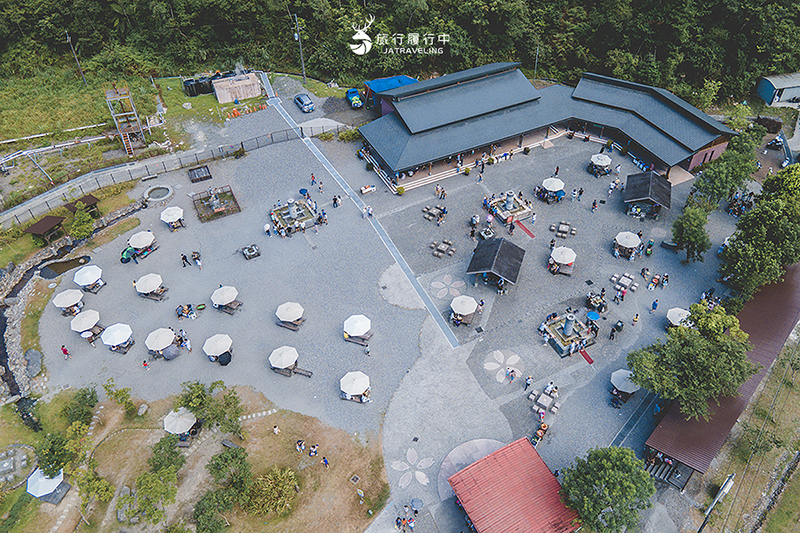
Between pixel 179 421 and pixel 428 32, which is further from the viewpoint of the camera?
pixel 428 32

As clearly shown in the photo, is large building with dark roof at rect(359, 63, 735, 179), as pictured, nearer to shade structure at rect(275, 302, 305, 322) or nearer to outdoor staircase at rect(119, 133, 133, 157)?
shade structure at rect(275, 302, 305, 322)

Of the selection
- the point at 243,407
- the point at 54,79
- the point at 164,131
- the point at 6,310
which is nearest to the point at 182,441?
the point at 243,407

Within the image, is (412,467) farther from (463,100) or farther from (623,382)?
(463,100)

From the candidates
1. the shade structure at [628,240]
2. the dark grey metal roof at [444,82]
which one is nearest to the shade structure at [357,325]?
the shade structure at [628,240]

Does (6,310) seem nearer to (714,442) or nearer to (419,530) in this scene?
(419,530)

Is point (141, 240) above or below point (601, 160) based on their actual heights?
below

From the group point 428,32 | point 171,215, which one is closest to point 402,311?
point 171,215
